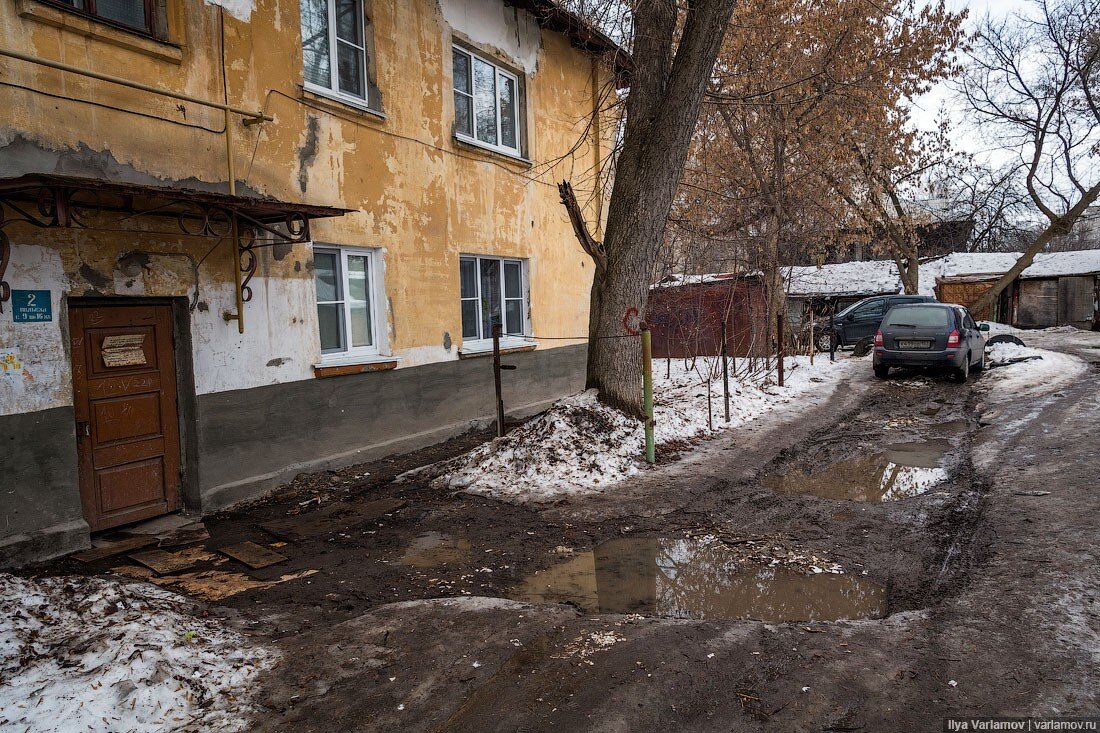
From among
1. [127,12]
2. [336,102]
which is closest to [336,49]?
[336,102]

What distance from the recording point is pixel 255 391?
22.8 feet

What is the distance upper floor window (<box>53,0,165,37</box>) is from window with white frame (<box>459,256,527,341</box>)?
191 inches

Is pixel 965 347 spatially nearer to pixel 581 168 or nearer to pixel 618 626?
pixel 581 168

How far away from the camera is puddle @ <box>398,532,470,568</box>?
204 inches

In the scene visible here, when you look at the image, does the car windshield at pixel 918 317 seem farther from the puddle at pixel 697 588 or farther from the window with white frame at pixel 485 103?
the puddle at pixel 697 588

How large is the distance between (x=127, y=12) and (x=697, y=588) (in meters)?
6.67

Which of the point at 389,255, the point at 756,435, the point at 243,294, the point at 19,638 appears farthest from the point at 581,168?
the point at 19,638

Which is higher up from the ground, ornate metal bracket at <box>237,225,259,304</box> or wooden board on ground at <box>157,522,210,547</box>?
ornate metal bracket at <box>237,225,259,304</box>

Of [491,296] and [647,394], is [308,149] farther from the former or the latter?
[647,394]

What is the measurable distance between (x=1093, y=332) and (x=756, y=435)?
22690mm

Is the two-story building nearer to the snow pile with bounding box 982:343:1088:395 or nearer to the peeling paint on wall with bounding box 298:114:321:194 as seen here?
the peeling paint on wall with bounding box 298:114:321:194

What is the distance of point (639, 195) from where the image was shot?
789 centimetres

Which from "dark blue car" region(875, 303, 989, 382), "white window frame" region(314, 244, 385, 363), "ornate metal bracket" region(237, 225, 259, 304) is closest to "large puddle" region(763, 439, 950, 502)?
"white window frame" region(314, 244, 385, 363)

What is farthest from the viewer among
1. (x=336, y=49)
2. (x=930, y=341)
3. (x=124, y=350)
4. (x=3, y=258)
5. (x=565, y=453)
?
(x=930, y=341)
